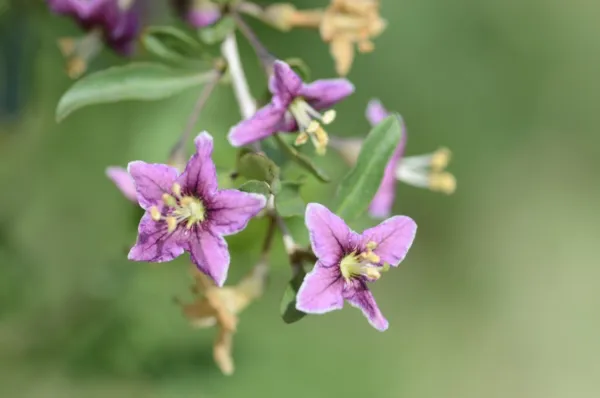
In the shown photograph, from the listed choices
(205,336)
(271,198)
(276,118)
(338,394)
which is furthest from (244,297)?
(338,394)

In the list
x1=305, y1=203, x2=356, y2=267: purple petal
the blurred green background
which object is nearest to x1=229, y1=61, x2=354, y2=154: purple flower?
x1=305, y1=203, x2=356, y2=267: purple petal

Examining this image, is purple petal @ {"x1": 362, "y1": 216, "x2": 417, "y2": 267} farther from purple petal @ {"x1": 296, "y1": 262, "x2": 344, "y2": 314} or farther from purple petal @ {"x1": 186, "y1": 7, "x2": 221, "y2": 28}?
purple petal @ {"x1": 186, "y1": 7, "x2": 221, "y2": 28}

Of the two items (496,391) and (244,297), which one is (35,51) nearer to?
(244,297)

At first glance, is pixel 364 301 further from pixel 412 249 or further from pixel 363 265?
pixel 412 249

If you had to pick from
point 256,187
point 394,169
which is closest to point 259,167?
point 256,187

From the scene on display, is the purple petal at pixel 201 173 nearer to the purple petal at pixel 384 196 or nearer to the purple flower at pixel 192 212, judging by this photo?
the purple flower at pixel 192 212

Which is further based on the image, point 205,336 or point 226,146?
point 205,336
